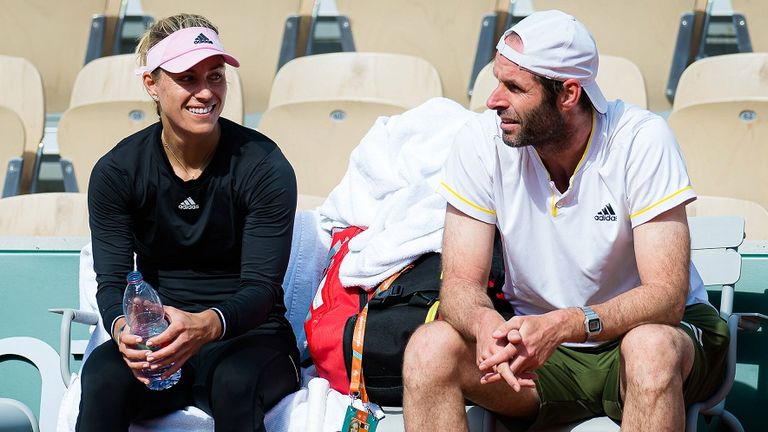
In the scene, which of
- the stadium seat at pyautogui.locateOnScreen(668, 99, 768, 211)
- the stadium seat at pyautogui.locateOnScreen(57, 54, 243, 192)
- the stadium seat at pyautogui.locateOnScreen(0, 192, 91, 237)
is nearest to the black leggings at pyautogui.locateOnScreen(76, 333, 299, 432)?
the stadium seat at pyautogui.locateOnScreen(0, 192, 91, 237)

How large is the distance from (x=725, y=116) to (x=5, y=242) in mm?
2301

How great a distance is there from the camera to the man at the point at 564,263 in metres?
2.17

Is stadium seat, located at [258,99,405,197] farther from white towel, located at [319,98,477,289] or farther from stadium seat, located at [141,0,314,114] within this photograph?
stadium seat, located at [141,0,314,114]

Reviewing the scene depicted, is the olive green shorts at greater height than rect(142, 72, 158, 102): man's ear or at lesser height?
lesser

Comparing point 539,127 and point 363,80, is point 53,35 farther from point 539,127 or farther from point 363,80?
point 539,127

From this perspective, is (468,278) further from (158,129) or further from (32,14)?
(32,14)

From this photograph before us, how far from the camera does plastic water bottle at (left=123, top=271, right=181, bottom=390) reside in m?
2.49

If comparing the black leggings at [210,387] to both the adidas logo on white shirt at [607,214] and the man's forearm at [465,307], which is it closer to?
the man's forearm at [465,307]

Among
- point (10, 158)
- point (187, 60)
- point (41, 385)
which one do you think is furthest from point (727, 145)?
point (10, 158)

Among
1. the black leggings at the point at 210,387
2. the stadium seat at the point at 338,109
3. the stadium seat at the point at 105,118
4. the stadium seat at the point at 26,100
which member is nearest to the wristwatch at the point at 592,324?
the black leggings at the point at 210,387

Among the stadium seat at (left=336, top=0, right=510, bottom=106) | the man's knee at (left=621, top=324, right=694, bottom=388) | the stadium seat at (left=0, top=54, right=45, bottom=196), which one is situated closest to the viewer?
the man's knee at (left=621, top=324, right=694, bottom=388)

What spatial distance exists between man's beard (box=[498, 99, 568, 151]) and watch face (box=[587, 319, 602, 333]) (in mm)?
403

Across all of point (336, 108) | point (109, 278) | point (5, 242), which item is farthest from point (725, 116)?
point (5, 242)

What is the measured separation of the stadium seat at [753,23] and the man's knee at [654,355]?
2.59 metres
